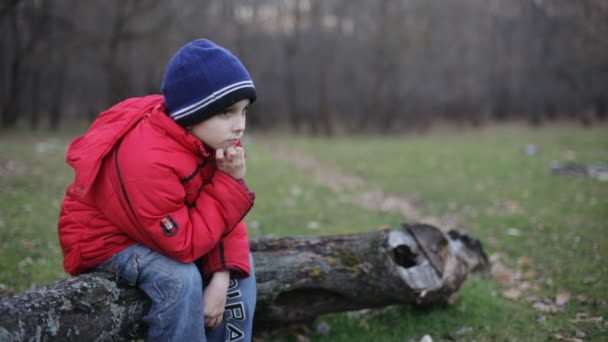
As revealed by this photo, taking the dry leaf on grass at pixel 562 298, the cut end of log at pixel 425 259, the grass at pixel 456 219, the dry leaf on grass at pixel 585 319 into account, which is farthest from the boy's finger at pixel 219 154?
the dry leaf on grass at pixel 562 298

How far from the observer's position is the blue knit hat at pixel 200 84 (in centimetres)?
253

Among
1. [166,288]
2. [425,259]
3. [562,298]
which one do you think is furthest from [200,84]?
[562,298]

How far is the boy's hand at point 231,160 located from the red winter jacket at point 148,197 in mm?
41

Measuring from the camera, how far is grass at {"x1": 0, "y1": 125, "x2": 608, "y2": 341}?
159 inches

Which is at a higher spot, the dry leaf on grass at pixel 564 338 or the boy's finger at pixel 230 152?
the boy's finger at pixel 230 152

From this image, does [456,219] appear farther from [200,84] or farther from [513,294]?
[200,84]

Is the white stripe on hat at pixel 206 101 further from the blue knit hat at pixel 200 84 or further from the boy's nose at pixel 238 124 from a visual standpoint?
the boy's nose at pixel 238 124

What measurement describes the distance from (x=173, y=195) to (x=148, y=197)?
122mm

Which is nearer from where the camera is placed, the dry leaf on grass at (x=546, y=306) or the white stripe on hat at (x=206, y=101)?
the white stripe on hat at (x=206, y=101)

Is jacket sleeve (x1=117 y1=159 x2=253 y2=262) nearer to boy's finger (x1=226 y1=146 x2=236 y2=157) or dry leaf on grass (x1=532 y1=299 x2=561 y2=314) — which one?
boy's finger (x1=226 y1=146 x2=236 y2=157)

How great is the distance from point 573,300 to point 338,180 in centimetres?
826

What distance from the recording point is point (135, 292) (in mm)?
2678

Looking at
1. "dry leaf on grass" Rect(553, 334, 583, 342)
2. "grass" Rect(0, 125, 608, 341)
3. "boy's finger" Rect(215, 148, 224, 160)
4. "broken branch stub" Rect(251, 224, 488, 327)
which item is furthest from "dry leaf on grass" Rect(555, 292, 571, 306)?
"boy's finger" Rect(215, 148, 224, 160)

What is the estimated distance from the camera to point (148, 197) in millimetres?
2391
